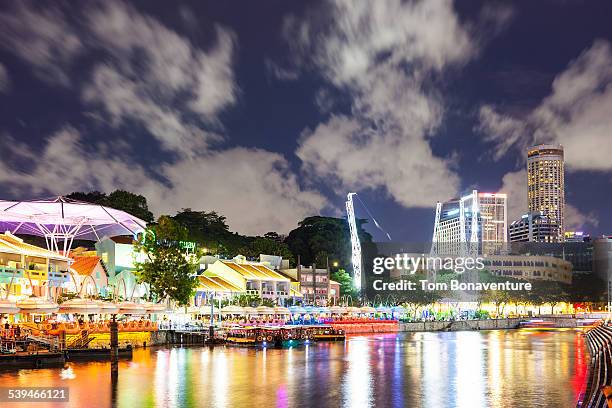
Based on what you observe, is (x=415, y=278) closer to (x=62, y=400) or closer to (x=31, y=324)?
(x=31, y=324)

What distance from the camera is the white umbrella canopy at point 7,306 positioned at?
152 feet

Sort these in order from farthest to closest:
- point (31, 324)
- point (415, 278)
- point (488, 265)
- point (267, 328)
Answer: point (488, 265), point (415, 278), point (267, 328), point (31, 324)

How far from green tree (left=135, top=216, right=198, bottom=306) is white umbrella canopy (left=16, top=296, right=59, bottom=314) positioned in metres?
20.9

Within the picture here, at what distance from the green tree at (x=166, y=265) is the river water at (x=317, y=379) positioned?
922cm

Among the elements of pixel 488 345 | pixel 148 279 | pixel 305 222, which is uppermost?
pixel 305 222

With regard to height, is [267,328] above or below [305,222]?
below

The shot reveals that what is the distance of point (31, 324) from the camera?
56.8m

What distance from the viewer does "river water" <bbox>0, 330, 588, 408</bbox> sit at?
120ft

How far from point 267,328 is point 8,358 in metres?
36.0

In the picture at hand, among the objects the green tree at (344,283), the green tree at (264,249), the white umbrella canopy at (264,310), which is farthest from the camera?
the green tree at (344,283)

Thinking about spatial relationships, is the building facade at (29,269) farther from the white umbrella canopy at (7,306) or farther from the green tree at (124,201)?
the green tree at (124,201)

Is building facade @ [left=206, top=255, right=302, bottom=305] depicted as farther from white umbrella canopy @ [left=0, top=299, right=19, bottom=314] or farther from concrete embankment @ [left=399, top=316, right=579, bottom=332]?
white umbrella canopy @ [left=0, top=299, right=19, bottom=314]

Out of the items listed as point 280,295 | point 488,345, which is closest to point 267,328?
point 488,345

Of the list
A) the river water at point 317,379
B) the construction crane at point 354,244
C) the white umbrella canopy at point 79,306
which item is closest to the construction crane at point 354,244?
the construction crane at point 354,244
